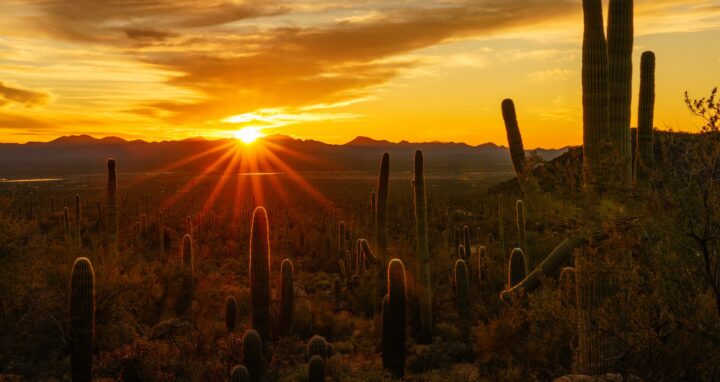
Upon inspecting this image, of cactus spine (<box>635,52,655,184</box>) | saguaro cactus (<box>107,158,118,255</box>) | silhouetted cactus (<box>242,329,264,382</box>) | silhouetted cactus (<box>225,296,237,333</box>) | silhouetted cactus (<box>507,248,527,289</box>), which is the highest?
cactus spine (<box>635,52,655,184</box>)

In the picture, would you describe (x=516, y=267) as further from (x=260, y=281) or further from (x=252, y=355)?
(x=252, y=355)

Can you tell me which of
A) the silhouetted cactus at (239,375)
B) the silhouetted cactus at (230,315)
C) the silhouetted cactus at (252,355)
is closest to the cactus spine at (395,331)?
the silhouetted cactus at (252,355)

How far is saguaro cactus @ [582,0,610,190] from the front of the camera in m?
8.52

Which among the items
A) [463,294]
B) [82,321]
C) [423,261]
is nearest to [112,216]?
[82,321]

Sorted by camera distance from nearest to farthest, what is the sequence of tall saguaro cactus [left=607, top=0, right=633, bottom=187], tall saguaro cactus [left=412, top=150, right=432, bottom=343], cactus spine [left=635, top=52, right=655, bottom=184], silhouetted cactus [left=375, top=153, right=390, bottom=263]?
tall saguaro cactus [left=607, top=0, right=633, bottom=187] < cactus spine [left=635, top=52, right=655, bottom=184] < tall saguaro cactus [left=412, top=150, right=432, bottom=343] < silhouetted cactus [left=375, top=153, right=390, bottom=263]

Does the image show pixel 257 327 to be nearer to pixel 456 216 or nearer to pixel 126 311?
pixel 126 311

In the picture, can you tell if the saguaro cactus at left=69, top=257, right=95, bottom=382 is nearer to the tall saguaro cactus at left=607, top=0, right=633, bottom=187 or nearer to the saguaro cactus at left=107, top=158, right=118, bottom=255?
the saguaro cactus at left=107, top=158, right=118, bottom=255

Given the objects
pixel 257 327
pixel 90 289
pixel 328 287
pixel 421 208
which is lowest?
pixel 328 287

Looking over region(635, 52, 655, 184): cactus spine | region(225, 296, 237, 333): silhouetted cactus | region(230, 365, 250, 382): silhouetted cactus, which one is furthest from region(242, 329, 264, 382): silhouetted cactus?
region(635, 52, 655, 184): cactus spine

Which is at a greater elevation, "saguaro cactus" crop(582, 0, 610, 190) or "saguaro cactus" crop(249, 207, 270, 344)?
"saguaro cactus" crop(582, 0, 610, 190)

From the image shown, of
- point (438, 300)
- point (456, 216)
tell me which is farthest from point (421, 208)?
point (456, 216)

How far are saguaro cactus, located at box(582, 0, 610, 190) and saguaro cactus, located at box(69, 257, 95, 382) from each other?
9552 millimetres

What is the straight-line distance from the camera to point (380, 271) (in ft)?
66.7

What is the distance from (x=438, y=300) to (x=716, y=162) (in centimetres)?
1338
